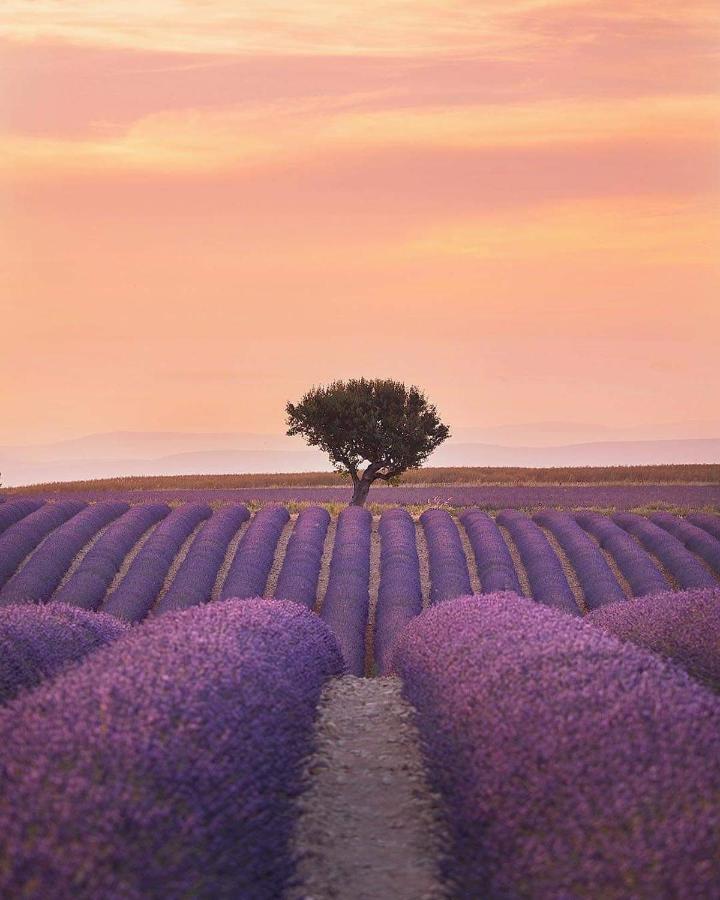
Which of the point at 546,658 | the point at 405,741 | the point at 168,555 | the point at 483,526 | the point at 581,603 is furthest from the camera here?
the point at 483,526

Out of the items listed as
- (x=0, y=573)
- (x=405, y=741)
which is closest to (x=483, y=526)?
(x=0, y=573)

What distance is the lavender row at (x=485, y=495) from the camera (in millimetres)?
28547

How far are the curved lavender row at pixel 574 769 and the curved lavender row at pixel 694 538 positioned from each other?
46.5 feet

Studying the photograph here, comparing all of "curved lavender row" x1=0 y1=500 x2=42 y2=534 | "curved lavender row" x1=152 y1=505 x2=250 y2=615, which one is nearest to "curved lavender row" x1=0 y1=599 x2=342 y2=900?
"curved lavender row" x1=152 y1=505 x2=250 y2=615

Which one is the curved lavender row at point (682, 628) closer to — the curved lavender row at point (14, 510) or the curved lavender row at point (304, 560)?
the curved lavender row at point (304, 560)

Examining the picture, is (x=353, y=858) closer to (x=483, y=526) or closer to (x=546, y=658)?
(x=546, y=658)

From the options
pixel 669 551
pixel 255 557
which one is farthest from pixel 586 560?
pixel 255 557

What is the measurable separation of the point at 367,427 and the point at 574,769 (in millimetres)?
22103

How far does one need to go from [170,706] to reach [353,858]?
1.71m

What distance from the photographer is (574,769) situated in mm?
5773

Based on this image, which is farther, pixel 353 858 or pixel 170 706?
pixel 353 858

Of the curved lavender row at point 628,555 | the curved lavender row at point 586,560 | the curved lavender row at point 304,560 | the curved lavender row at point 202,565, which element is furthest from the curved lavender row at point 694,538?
the curved lavender row at point 202,565

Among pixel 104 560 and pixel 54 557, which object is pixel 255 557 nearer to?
pixel 104 560

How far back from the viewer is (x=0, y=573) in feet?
67.1
